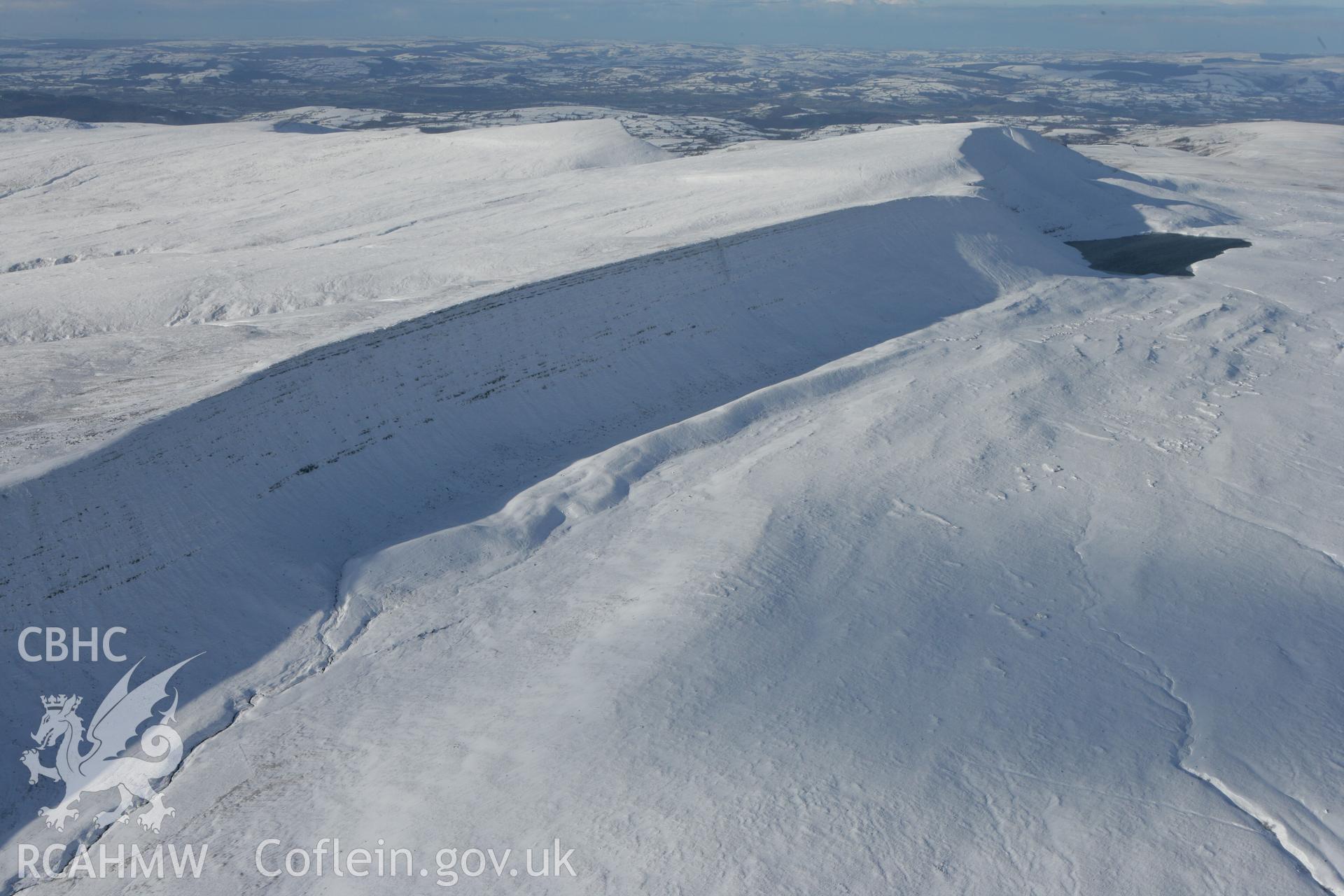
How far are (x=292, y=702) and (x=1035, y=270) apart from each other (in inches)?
648

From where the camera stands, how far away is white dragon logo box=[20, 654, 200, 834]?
742cm


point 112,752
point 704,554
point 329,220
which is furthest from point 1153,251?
point 112,752

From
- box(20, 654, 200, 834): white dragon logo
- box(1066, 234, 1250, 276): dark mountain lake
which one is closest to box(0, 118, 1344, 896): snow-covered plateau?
box(20, 654, 200, 834): white dragon logo

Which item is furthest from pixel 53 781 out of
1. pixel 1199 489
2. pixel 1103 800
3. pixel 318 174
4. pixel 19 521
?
pixel 318 174

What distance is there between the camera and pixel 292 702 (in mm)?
8461

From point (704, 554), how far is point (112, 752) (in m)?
5.55

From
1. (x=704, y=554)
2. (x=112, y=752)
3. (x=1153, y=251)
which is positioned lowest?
(x=112, y=752)

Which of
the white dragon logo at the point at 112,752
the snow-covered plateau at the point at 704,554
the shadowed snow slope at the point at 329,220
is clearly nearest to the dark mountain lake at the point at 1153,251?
the snow-covered plateau at the point at 704,554

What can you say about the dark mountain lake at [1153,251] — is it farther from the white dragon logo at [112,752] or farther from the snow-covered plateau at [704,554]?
the white dragon logo at [112,752]

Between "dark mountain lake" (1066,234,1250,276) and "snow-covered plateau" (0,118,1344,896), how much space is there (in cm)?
72

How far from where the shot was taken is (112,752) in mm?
7973

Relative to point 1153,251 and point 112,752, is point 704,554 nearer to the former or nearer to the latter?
point 112,752

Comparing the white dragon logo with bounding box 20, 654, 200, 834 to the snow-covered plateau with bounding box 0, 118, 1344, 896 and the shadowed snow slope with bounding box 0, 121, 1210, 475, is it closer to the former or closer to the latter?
the snow-covered plateau with bounding box 0, 118, 1344, 896

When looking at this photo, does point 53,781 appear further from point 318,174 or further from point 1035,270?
point 318,174
